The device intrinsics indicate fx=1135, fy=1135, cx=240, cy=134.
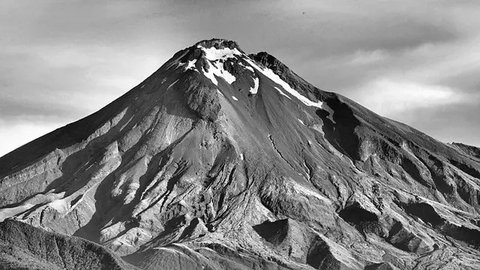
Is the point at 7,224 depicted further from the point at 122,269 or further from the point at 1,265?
the point at 1,265

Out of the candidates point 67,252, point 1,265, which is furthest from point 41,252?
point 1,265

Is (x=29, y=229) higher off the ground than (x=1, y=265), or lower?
higher

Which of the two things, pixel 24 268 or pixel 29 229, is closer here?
pixel 24 268

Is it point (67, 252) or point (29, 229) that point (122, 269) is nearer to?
point (67, 252)

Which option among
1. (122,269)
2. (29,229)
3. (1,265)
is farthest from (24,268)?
(29,229)

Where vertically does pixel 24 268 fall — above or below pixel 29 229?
below

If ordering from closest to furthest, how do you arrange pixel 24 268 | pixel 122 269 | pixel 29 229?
pixel 24 268
pixel 122 269
pixel 29 229

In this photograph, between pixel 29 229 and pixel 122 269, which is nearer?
pixel 122 269

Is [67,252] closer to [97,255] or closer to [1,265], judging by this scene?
[97,255]

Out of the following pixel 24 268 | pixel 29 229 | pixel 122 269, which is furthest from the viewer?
pixel 29 229
